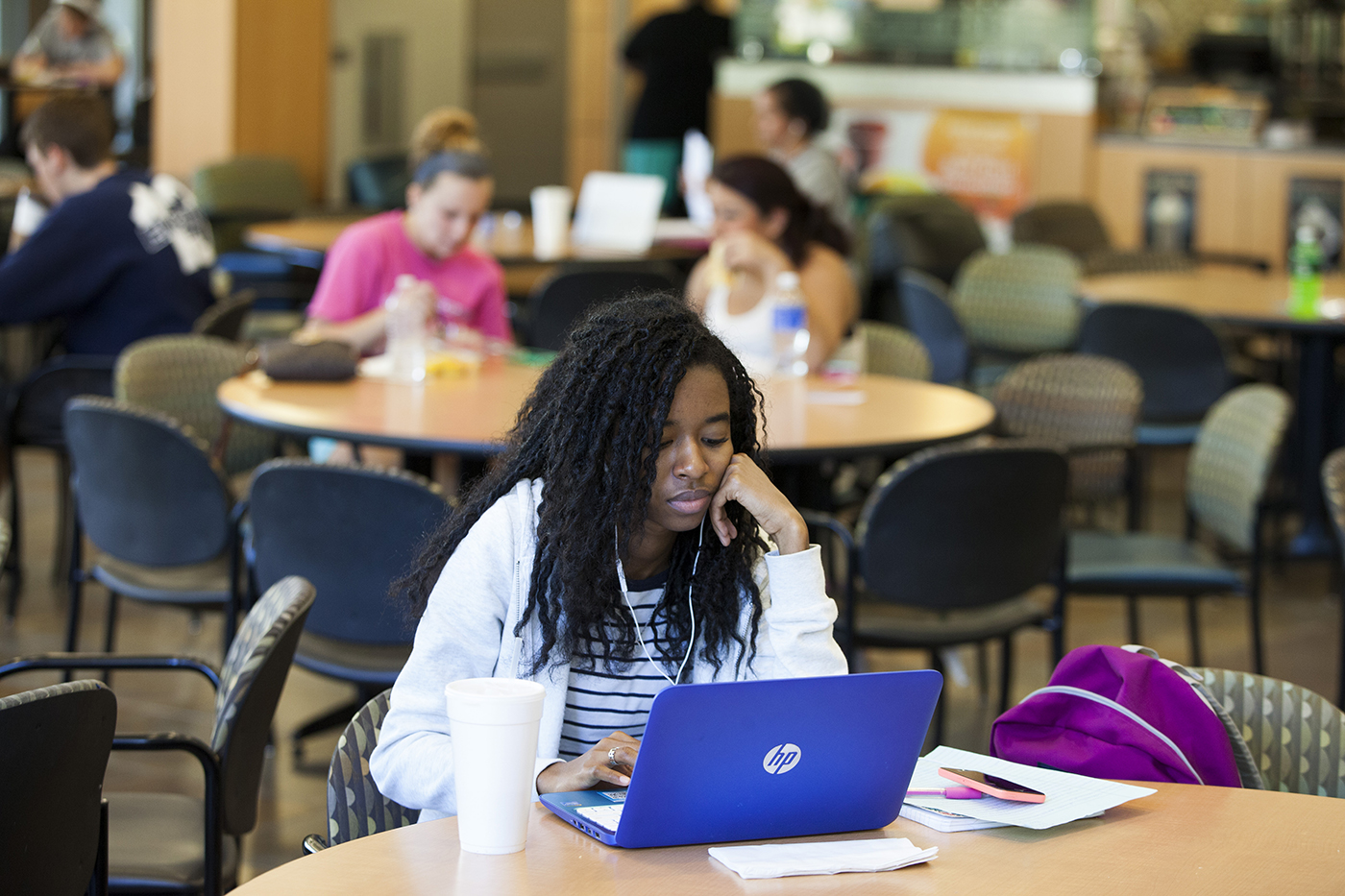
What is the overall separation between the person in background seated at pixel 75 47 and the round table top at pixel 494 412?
12.8 feet

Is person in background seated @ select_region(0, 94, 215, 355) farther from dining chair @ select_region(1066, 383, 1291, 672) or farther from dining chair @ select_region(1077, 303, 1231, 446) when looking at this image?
dining chair @ select_region(1077, 303, 1231, 446)

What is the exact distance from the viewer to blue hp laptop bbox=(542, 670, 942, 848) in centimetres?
127

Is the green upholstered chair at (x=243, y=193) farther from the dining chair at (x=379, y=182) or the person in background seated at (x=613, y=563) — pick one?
the person in background seated at (x=613, y=563)

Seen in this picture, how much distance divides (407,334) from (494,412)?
482 millimetres

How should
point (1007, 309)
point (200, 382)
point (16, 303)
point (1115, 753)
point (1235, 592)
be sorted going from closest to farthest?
point (1115, 753)
point (1235, 592)
point (200, 382)
point (16, 303)
point (1007, 309)

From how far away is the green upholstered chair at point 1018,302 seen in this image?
578 centimetres

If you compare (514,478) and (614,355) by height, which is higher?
(614,355)

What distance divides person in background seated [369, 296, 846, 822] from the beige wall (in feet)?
21.1

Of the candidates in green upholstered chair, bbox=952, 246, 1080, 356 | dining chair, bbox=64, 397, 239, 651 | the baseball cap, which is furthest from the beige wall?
dining chair, bbox=64, 397, 239, 651

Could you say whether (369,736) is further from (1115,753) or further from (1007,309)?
(1007,309)

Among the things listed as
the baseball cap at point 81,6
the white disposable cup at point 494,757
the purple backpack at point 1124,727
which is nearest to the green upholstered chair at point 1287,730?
the purple backpack at point 1124,727

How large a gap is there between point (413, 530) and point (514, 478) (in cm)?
99

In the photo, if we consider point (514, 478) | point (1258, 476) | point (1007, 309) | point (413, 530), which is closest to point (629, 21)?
point (1007, 309)

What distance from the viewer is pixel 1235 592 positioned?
3.47m
